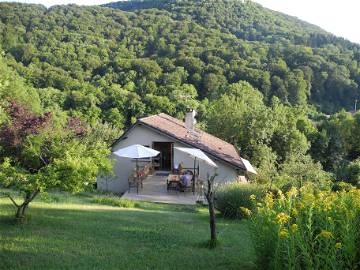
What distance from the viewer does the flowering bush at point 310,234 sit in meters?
5.24

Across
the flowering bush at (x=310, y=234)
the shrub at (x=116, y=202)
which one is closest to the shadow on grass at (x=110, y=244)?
the flowering bush at (x=310, y=234)

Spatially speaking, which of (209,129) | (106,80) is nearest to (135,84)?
(106,80)

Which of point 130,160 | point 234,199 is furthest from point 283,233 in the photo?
point 130,160

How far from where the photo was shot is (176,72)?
7100 cm

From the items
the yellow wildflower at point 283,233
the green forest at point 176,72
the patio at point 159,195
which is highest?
the green forest at point 176,72

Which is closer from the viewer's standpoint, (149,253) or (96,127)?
(149,253)

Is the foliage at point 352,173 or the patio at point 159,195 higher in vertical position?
the foliage at point 352,173

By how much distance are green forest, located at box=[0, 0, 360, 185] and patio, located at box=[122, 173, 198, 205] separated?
45.1 feet

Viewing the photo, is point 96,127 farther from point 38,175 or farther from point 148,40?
point 148,40

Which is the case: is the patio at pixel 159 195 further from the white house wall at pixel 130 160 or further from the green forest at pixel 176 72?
the green forest at pixel 176 72

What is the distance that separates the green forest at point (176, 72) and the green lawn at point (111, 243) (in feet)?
78.9

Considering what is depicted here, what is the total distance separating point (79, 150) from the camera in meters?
10.4

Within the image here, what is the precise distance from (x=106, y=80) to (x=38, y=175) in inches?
2409

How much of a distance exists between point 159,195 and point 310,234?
1497 cm
